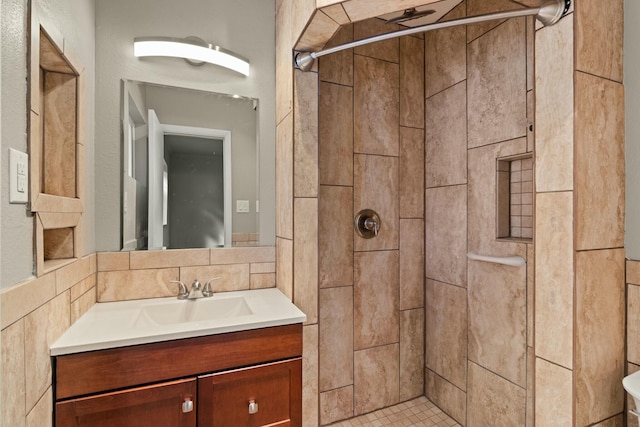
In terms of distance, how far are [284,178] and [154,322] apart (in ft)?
3.07

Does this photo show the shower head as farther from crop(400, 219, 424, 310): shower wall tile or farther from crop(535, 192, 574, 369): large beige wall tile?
crop(400, 219, 424, 310): shower wall tile

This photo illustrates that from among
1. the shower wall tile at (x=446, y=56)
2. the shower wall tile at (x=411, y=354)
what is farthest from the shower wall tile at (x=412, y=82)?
the shower wall tile at (x=411, y=354)

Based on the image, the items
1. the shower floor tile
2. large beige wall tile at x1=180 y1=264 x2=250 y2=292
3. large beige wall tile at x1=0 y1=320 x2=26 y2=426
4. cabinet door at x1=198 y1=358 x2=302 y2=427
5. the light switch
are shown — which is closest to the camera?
large beige wall tile at x1=0 y1=320 x2=26 y2=426

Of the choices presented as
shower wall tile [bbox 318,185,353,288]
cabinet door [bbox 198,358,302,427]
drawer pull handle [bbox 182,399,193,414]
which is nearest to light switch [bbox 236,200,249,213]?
shower wall tile [bbox 318,185,353,288]

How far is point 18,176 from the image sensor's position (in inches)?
33.5

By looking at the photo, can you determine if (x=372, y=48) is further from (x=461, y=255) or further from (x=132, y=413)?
(x=132, y=413)

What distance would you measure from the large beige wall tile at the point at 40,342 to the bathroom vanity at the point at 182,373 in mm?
42

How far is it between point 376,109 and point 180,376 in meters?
1.79

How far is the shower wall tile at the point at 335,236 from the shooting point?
1.94m

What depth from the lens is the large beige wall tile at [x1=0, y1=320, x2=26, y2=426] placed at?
2.53 ft

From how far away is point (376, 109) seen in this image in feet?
6.79

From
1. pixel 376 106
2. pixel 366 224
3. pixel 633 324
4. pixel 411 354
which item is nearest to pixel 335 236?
pixel 366 224

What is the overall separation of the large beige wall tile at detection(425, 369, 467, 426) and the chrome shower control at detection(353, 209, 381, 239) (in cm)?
105

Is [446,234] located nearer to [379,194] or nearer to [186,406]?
[379,194]
